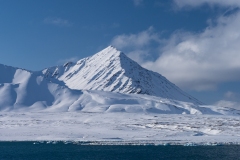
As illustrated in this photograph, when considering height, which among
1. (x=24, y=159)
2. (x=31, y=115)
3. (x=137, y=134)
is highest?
(x=31, y=115)

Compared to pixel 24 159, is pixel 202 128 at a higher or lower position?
higher

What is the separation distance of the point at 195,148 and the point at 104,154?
2290 cm

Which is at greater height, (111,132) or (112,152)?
(111,132)

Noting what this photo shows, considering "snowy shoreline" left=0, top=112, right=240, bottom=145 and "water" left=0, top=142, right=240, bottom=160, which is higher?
"snowy shoreline" left=0, top=112, right=240, bottom=145

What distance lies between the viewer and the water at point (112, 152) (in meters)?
79.4

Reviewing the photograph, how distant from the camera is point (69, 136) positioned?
4722 inches

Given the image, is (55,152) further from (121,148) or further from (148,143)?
(148,143)

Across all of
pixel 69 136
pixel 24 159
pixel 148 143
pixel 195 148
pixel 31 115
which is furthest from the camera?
pixel 31 115

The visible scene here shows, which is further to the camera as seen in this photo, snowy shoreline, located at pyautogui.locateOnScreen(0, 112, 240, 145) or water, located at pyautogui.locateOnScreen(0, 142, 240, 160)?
snowy shoreline, located at pyautogui.locateOnScreen(0, 112, 240, 145)

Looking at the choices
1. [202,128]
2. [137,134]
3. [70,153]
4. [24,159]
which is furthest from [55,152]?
[202,128]

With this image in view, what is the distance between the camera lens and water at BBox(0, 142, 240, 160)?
79.4 m

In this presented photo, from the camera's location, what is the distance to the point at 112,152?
8550 cm

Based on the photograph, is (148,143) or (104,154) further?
(148,143)

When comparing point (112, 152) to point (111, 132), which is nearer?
point (112, 152)
